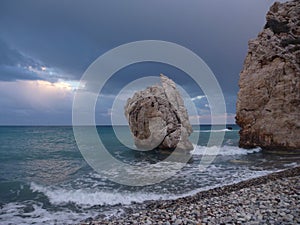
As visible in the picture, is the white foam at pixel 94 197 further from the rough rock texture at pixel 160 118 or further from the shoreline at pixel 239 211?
the rough rock texture at pixel 160 118

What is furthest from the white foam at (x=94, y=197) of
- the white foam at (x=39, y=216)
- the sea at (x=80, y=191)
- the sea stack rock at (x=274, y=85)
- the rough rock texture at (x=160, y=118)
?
the sea stack rock at (x=274, y=85)

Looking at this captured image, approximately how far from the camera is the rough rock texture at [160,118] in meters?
26.9

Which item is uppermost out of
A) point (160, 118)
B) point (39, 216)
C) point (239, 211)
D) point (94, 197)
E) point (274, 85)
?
point (274, 85)

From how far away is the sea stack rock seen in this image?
958 inches

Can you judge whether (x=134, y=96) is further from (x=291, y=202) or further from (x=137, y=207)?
(x=291, y=202)

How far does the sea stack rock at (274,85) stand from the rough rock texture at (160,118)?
783 centimetres

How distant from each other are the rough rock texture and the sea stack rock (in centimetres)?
783

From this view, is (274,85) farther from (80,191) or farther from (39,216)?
(39,216)

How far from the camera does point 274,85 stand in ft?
82.2

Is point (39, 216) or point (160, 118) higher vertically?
point (160, 118)

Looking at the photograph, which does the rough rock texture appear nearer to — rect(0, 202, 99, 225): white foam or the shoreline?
rect(0, 202, 99, 225): white foam

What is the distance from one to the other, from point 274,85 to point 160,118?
45.7 ft

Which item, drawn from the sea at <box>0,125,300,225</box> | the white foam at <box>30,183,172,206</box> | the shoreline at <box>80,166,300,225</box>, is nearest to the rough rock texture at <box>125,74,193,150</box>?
the sea at <box>0,125,300,225</box>

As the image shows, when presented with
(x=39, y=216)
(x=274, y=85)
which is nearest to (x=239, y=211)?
(x=39, y=216)
